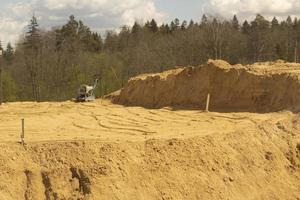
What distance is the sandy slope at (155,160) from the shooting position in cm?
1098

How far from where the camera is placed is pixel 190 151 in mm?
12500

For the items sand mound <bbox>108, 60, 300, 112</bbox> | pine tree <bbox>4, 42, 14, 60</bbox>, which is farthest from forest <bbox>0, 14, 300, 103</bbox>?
sand mound <bbox>108, 60, 300, 112</bbox>

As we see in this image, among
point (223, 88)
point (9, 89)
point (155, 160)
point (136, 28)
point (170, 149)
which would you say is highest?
point (136, 28)

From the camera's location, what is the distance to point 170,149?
12.3 m

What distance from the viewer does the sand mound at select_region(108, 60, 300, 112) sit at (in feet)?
57.8

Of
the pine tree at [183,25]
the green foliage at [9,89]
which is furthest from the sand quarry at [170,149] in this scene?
the pine tree at [183,25]

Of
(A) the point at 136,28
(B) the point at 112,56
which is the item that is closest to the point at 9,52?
(A) the point at 136,28

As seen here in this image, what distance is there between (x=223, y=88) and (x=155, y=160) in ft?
28.2

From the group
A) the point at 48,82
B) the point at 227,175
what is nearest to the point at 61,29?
the point at 48,82

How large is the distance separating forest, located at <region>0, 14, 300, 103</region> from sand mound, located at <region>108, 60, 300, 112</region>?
1631cm

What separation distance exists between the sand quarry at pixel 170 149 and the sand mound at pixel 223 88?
0.05m

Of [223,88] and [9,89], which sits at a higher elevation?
[223,88]

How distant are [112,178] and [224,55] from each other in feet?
146

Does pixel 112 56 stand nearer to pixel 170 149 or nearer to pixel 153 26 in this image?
pixel 153 26
